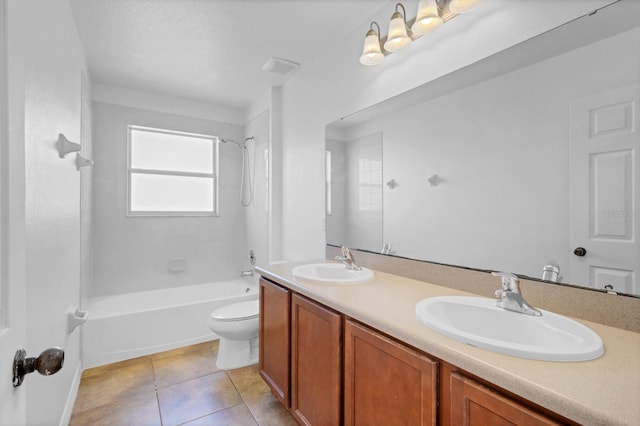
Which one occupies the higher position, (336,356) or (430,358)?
(430,358)

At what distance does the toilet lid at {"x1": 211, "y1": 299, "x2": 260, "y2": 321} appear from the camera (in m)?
2.34

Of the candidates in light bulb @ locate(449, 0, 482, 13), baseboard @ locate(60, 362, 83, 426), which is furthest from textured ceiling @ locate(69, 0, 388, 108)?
baseboard @ locate(60, 362, 83, 426)

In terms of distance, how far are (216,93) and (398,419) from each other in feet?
11.1

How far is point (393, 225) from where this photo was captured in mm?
1820

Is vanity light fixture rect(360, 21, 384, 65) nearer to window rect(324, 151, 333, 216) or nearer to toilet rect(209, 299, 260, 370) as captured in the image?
window rect(324, 151, 333, 216)

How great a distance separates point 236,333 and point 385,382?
159 centimetres

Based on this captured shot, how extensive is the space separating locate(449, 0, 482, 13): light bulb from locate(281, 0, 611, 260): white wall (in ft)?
0.21

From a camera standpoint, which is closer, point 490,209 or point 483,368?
point 483,368

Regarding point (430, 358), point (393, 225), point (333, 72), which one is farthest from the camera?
point (333, 72)

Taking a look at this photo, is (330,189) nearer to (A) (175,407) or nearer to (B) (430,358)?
(B) (430,358)

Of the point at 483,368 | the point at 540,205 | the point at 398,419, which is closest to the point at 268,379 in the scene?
the point at 398,419

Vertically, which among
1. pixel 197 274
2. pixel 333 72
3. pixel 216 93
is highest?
pixel 216 93

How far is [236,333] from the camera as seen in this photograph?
233cm

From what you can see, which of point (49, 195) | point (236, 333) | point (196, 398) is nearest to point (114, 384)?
point (196, 398)
